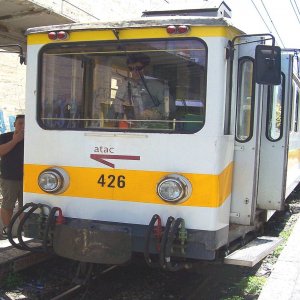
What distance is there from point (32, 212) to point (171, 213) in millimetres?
1382

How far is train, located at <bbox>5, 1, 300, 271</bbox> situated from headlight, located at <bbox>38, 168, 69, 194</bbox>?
0.01 m

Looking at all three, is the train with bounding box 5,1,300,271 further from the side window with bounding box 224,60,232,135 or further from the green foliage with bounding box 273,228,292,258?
the green foliage with bounding box 273,228,292,258

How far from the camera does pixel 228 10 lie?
5.76 meters

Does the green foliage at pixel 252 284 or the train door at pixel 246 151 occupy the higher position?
the train door at pixel 246 151

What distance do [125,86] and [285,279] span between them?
102 inches

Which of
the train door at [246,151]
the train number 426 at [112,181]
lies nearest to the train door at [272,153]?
the train door at [246,151]

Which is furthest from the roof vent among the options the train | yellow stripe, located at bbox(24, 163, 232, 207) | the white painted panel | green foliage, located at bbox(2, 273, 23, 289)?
green foliage, located at bbox(2, 273, 23, 289)

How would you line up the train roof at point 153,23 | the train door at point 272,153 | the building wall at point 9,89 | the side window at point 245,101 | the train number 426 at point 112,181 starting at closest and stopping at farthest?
the train roof at point 153,23
the train number 426 at point 112,181
the side window at point 245,101
the train door at point 272,153
the building wall at point 9,89

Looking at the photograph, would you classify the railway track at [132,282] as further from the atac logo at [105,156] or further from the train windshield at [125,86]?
the train windshield at [125,86]

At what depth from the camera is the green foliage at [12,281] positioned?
546cm

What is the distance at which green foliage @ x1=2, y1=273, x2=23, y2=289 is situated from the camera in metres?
5.46

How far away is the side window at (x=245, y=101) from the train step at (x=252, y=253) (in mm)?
1108

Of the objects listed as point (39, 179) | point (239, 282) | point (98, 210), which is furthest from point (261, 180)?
point (39, 179)

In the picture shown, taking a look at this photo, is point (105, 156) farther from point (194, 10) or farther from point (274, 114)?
point (274, 114)
